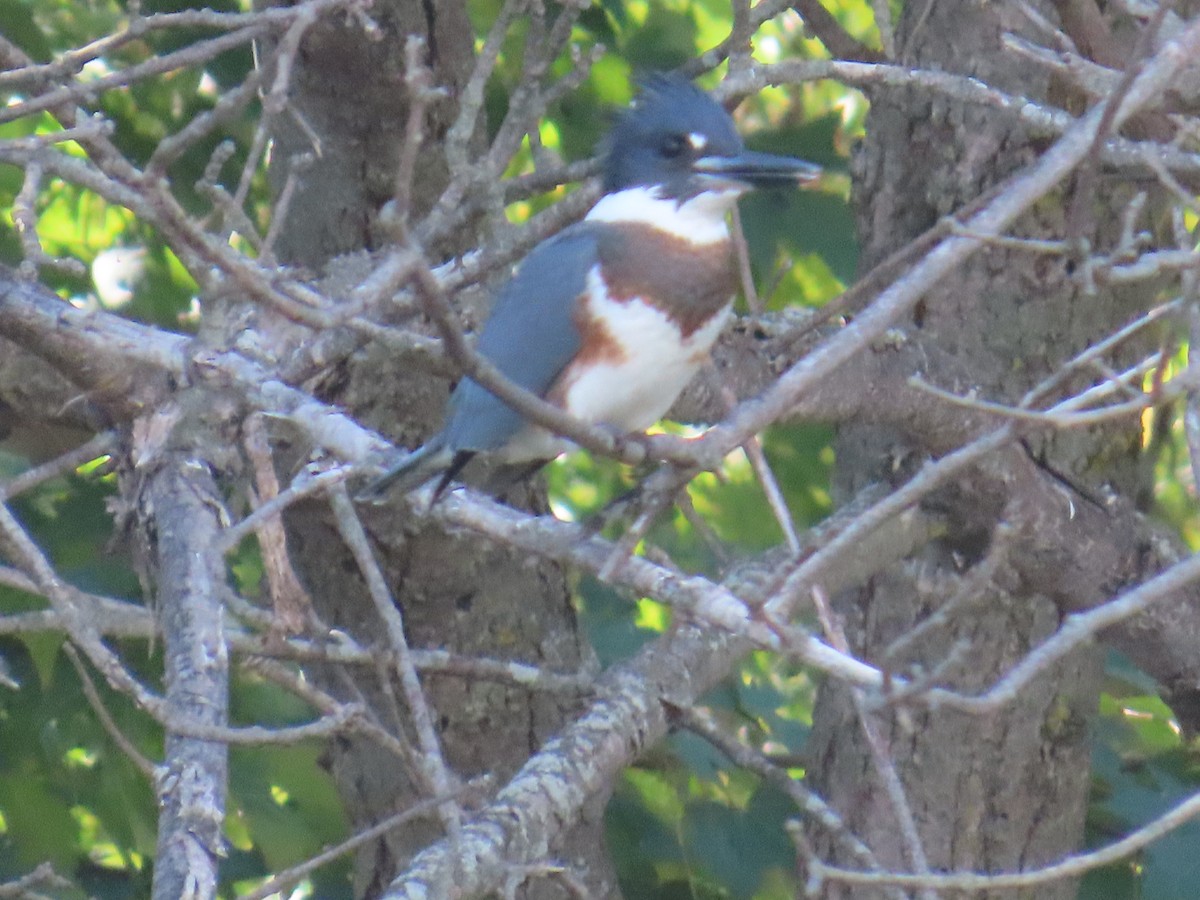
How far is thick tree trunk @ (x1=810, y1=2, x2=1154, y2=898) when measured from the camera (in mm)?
2941

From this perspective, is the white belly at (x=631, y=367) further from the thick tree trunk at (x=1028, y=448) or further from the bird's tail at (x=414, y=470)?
the thick tree trunk at (x=1028, y=448)

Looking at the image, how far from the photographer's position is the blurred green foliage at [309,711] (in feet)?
9.16

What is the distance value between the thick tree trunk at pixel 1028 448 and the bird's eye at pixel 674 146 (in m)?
0.55

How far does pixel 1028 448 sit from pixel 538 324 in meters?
1.04

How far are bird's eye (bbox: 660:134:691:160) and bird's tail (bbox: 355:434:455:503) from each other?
68 centimetres

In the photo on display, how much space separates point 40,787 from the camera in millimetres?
2824

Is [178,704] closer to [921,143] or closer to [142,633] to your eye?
[142,633]

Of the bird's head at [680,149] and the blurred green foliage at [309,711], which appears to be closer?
the bird's head at [680,149]

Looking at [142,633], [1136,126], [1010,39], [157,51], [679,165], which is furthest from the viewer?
[157,51]

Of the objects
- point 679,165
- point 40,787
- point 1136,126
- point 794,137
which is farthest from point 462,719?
point 1136,126

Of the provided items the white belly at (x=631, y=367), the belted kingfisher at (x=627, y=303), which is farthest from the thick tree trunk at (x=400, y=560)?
the white belly at (x=631, y=367)

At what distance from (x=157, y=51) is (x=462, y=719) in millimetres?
1422

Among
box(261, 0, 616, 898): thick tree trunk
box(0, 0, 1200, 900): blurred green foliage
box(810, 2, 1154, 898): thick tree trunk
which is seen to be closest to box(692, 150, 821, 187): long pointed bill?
box(0, 0, 1200, 900): blurred green foliage

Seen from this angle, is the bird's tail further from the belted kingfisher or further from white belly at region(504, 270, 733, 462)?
white belly at region(504, 270, 733, 462)
